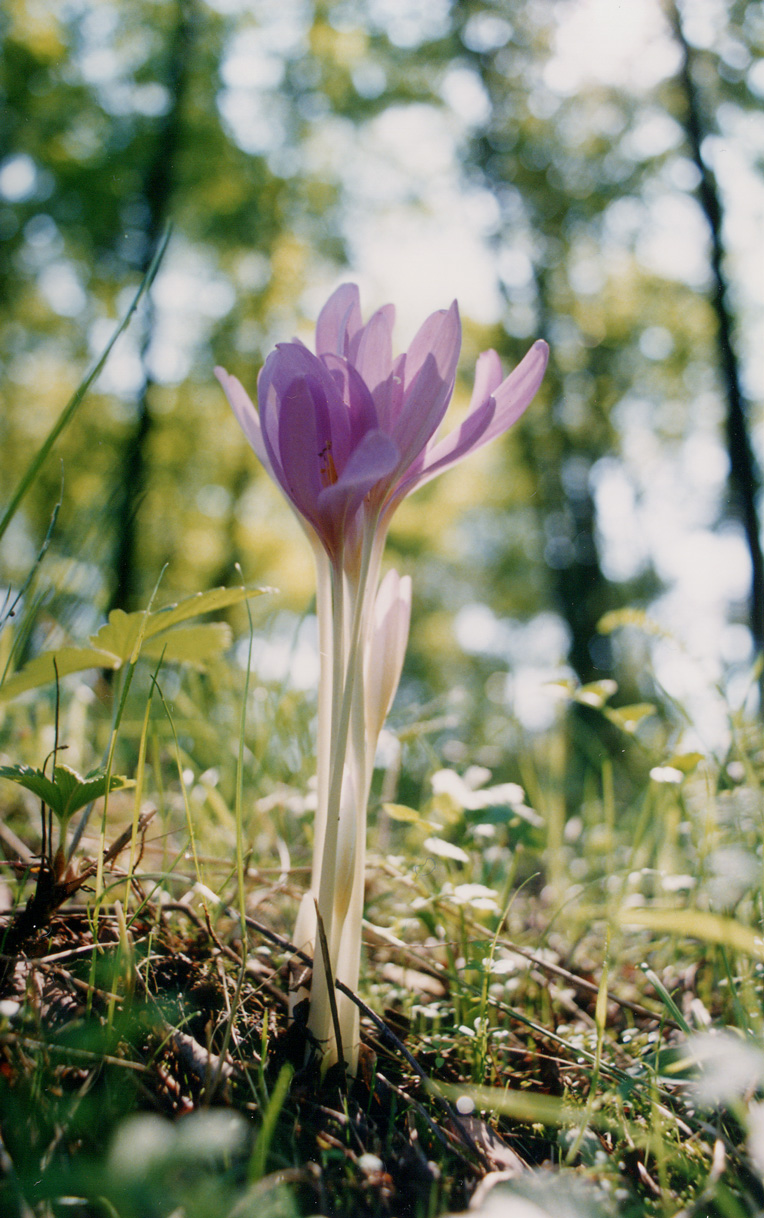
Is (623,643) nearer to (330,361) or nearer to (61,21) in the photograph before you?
(330,361)

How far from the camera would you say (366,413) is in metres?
0.74

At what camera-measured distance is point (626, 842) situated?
1777mm

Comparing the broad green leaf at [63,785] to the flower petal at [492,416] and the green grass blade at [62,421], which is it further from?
the flower petal at [492,416]

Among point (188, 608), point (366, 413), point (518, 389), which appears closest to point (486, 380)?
point (518, 389)

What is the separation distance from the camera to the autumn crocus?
714 millimetres

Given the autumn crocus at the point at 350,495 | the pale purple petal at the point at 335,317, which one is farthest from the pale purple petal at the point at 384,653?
the pale purple petal at the point at 335,317

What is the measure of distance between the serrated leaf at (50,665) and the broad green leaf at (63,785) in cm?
13

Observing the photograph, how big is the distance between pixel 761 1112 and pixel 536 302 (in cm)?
1109

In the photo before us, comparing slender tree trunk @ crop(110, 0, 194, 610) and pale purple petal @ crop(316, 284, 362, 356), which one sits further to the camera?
slender tree trunk @ crop(110, 0, 194, 610)

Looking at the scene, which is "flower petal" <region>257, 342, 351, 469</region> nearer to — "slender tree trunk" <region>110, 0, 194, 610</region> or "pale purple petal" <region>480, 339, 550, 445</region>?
"pale purple petal" <region>480, 339, 550, 445</region>

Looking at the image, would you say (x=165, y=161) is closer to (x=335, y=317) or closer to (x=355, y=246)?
(x=355, y=246)

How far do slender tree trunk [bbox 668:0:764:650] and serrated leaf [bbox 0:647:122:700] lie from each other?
6831 mm

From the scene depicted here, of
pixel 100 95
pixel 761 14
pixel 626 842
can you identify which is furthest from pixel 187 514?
pixel 626 842

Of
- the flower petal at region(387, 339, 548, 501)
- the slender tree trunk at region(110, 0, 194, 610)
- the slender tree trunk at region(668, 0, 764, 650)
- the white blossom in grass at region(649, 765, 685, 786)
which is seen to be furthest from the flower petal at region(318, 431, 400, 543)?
the slender tree trunk at region(110, 0, 194, 610)
